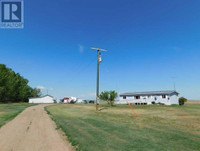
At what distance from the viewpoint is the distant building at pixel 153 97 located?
3975 centimetres

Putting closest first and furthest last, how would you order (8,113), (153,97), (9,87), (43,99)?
(8,113) < (153,97) < (9,87) < (43,99)

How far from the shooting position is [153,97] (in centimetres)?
4275

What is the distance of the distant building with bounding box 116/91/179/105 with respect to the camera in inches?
1565

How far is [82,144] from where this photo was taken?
606cm

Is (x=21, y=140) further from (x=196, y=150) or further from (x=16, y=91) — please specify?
(x=16, y=91)

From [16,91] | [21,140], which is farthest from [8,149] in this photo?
[16,91]

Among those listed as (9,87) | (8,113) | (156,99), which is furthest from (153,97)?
(9,87)

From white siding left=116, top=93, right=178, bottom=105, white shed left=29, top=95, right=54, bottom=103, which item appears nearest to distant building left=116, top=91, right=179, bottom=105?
white siding left=116, top=93, right=178, bottom=105

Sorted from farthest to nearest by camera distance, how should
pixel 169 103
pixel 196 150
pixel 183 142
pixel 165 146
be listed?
pixel 169 103, pixel 183 142, pixel 165 146, pixel 196 150

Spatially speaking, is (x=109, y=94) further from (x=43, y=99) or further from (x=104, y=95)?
(x=43, y=99)

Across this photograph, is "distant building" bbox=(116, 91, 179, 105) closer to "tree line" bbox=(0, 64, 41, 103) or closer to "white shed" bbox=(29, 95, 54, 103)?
"white shed" bbox=(29, 95, 54, 103)

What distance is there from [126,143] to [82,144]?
2.21 m

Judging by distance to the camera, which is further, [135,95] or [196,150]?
[135,95]

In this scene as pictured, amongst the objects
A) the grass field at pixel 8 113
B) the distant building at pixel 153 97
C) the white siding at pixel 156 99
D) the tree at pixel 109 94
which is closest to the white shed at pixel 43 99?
the distant building at pixel 153 97
